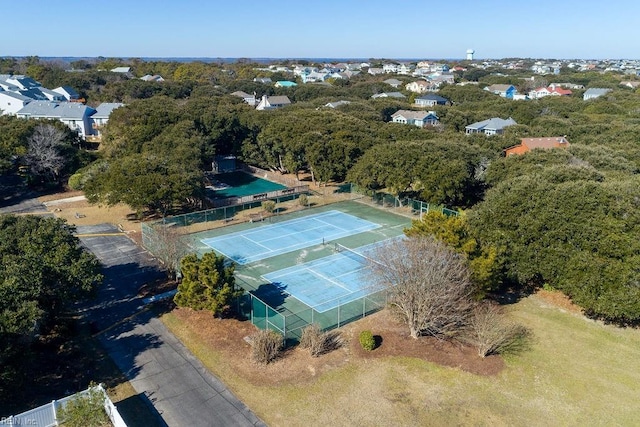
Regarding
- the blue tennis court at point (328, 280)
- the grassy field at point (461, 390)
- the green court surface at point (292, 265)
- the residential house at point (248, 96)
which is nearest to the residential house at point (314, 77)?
the residential house at point (248, 96)

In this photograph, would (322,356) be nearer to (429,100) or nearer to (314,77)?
(429,100)

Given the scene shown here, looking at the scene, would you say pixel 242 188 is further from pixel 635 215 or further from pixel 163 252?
pixel 635 215

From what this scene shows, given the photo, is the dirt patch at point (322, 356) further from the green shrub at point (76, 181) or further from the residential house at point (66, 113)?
the residential house at point (66, 113)

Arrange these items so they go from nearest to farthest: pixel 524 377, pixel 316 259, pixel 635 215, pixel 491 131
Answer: pixel 524 377 < pixel 635 215 < pixel 316 259 < pixel 491 131

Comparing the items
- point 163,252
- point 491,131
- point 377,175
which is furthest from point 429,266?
point 491,131

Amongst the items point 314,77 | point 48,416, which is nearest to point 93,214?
point 48,416

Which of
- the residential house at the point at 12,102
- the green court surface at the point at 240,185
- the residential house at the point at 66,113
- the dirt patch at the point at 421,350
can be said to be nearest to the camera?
the dirt patch at the point at 421,350
